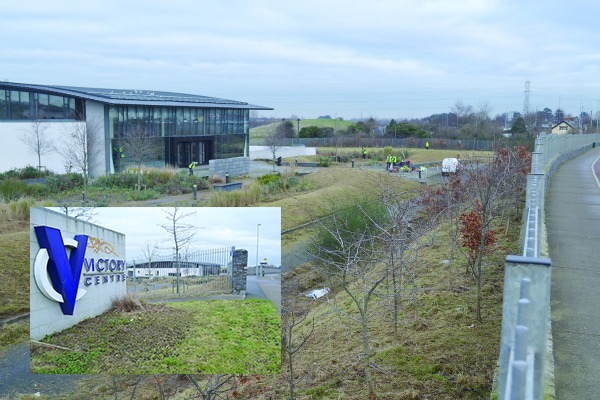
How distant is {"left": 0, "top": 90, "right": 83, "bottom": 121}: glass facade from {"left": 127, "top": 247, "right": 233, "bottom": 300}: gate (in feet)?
100.0

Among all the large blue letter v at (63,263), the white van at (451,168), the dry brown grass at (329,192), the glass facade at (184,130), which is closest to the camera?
the large blue letter v at (63,263)

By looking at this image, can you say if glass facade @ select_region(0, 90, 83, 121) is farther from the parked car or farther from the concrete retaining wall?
the parked car

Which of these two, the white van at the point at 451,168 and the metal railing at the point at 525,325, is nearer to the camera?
the metal railing at the point at 525,325

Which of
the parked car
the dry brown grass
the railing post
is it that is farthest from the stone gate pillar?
the dry brown grass

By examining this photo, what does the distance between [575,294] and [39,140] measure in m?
31.1

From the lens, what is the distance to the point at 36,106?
3541 centimetres

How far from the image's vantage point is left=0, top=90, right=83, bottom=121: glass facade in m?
34.3

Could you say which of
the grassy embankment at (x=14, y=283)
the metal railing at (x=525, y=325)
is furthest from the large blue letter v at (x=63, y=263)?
the metal railing at (x=525, y=325)

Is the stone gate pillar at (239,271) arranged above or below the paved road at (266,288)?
above

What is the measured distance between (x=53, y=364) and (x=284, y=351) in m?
2.69

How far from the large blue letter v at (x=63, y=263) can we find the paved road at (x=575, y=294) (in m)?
5.14

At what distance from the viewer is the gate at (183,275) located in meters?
7.08

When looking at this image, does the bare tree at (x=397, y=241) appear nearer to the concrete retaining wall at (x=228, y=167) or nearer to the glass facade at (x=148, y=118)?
the concrete retaining wall at (x=228, y=167)

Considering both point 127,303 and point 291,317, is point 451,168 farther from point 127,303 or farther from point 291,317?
point 127,303
